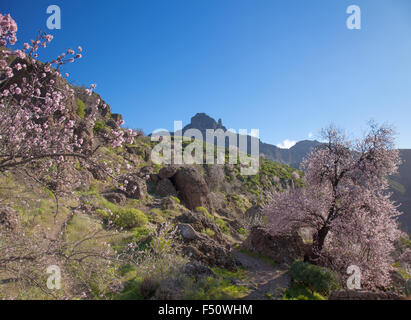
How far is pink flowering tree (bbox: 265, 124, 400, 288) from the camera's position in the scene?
30.9 feet

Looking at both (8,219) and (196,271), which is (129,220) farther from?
(196,271)

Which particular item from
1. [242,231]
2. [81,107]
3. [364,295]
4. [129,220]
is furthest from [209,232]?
[81,107]

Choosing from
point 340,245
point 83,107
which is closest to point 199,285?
point 340,245

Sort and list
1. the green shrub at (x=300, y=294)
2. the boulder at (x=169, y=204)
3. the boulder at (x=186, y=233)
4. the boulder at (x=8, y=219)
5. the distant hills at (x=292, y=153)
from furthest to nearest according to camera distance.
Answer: the distant hills at (x=292, y=153) → the boulder at (x=169, y=204) → the boulder at (x=186, y=233) → the green shrub at (x=300, y=294) → the boulder at (x=8, y=219)

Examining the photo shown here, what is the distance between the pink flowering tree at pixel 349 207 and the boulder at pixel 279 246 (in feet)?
3.65

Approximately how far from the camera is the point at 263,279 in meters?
9.52

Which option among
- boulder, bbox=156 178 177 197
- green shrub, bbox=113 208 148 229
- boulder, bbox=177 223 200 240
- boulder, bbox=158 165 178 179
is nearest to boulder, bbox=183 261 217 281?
boulder, bbox=177 223 200 240

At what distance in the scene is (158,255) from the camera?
25.6 ft

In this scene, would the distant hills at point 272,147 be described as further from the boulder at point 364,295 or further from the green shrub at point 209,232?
the boulder at point 364,295

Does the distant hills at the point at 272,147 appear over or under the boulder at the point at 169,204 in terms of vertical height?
over

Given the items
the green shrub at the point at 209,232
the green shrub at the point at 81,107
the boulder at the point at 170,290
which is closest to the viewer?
the boulder at the point at 170,290

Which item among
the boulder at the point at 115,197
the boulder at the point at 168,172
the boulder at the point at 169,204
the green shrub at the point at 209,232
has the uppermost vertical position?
the boulder at the point at 168,172

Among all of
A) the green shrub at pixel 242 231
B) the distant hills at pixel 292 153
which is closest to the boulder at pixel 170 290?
the green shrub at pixel 242 231

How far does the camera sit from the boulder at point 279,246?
1190 cm
